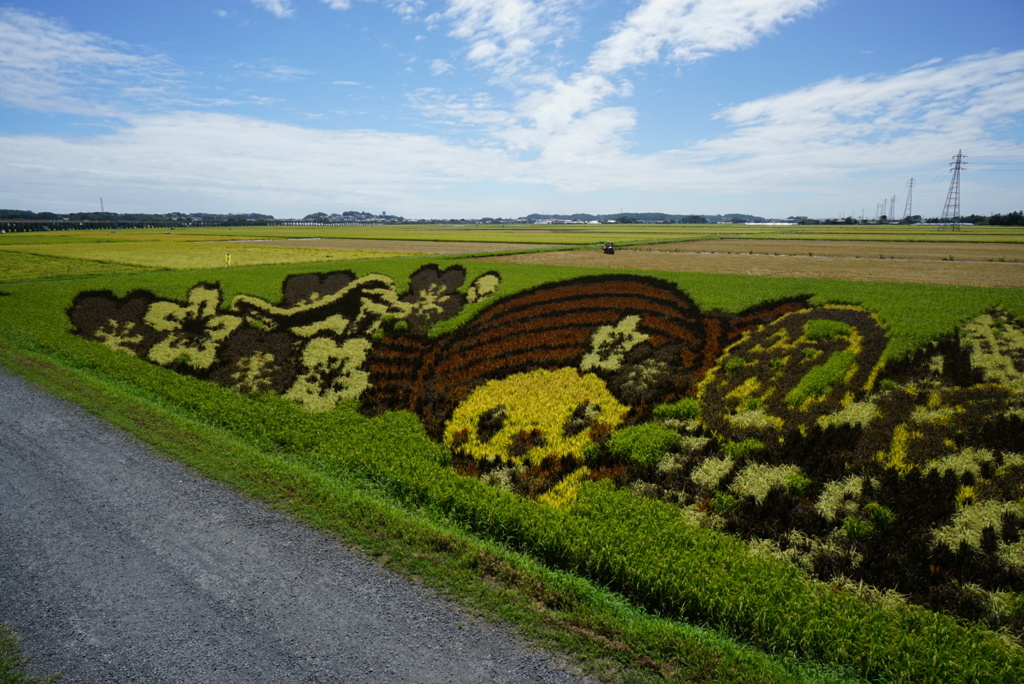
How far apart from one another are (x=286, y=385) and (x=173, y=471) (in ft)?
23.9

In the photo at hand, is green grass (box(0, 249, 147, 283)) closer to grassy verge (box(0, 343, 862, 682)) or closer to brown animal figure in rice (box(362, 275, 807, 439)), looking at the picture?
brown animal figure in rice (box(362, 275, 807, 439))

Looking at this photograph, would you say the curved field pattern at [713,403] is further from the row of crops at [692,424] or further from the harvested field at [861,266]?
the harvested field at [861,266]

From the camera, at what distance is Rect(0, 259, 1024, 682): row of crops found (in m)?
7.96

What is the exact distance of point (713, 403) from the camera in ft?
50.3

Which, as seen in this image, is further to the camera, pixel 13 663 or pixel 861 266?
pixel 861 266

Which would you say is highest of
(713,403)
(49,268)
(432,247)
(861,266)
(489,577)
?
(432,247)

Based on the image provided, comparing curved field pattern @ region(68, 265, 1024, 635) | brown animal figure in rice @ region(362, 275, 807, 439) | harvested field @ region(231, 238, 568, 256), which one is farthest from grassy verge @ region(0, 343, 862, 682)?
harvested field @ region(231, 238, 568, 256)

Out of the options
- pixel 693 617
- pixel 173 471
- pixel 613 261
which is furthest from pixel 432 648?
pixel 613 261

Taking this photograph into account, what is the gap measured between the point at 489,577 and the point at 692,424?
26.6 ft

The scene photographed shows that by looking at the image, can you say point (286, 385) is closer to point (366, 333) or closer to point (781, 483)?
point (366, 333)

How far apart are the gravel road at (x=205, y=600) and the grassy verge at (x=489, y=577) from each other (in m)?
0.36

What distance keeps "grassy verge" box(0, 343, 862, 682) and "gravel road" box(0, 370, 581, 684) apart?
0.36m

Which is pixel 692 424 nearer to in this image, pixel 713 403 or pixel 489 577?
pixel 713 403

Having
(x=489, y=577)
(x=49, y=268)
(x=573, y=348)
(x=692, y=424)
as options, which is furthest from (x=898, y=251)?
(x=49, y=268)
